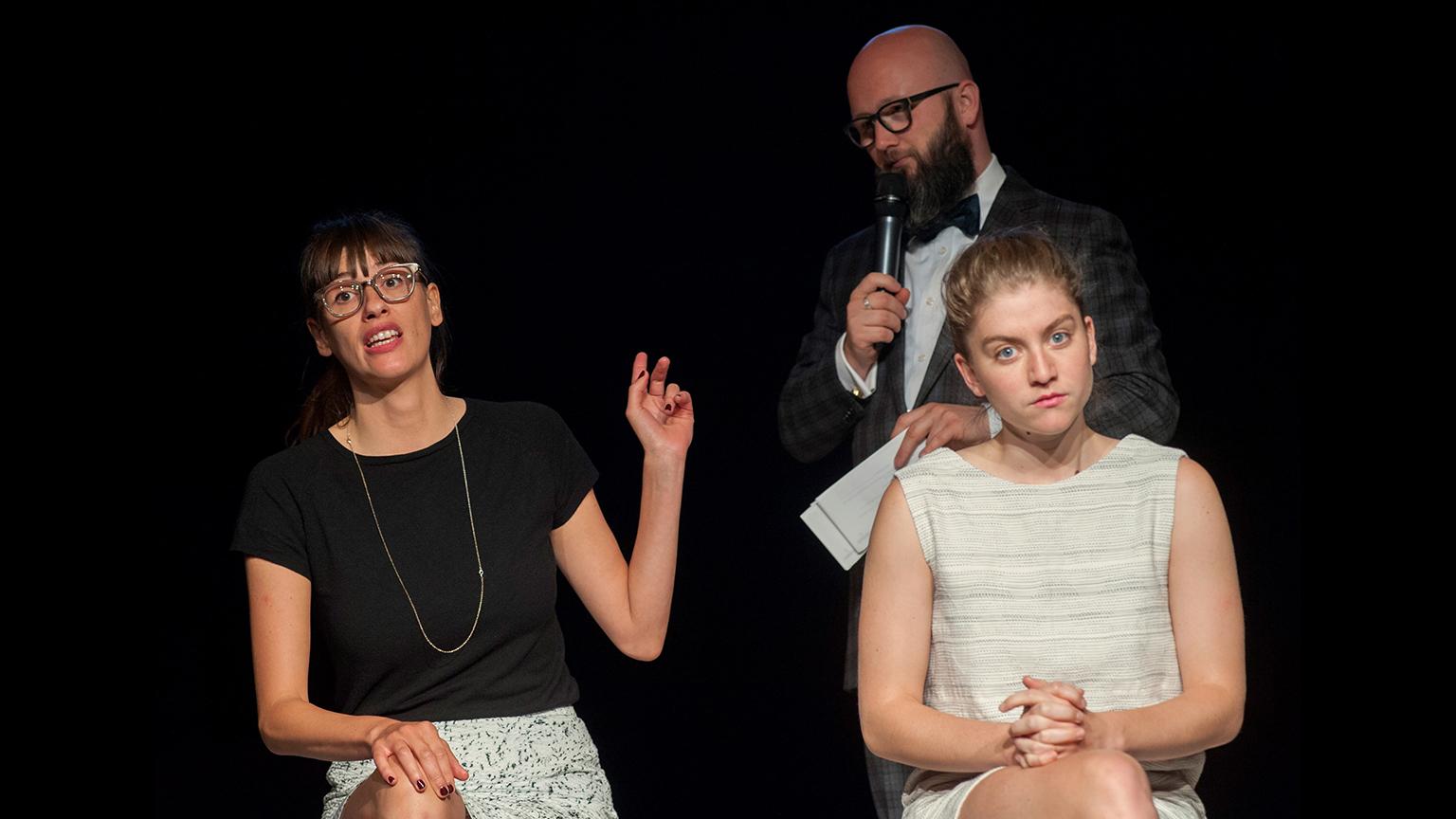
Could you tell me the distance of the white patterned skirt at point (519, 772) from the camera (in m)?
2.17

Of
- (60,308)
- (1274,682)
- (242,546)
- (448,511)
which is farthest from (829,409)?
(60,308)

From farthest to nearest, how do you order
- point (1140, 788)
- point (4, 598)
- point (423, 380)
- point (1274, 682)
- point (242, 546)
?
point (1274, 682)
point (4, 598)
point (423, 380)
point (242, 546)
point (1140, 788)

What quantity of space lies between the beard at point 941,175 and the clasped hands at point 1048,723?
1.16 meters

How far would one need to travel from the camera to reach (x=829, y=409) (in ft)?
8.70

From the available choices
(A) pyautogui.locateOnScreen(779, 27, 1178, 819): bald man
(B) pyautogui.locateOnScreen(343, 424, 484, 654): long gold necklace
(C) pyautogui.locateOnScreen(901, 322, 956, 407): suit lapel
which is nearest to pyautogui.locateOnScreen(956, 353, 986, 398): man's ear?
(A) pyautogui.locateOnScreen(779, 27, 1178, 819): bald man

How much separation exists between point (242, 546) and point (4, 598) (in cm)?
107

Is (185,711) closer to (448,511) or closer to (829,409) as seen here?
(448,511)

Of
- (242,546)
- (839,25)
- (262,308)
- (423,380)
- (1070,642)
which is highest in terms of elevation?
(839,25)

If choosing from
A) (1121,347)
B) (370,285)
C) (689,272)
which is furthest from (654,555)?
(689,272)

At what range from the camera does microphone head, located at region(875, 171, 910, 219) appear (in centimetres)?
259

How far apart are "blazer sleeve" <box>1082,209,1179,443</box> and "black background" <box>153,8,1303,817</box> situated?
0.75m

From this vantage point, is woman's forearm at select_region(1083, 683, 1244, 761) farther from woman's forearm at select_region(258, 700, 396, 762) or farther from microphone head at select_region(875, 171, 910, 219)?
microphone head at select_region(875, 171, 910, 219)

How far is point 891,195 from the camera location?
102 inches

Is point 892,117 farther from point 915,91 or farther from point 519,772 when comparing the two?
point 519,772
